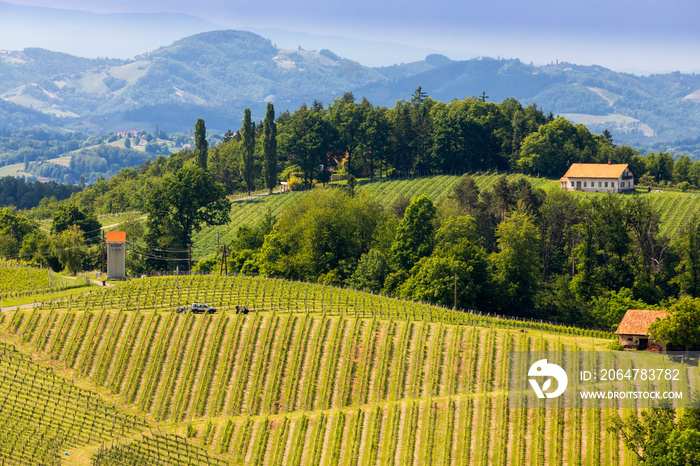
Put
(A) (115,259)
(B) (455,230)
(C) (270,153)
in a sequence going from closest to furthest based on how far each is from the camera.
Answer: (A) (115,259) → (B) (455,230) → (C) (270,153)

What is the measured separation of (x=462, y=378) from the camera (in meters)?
66.6

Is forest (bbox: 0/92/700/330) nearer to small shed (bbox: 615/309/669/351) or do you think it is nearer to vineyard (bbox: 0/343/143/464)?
small shed (bbox: 615/309/669/351)

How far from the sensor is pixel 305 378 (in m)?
69.5

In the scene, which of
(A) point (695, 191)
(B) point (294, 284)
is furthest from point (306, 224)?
(A) point (695, 191)

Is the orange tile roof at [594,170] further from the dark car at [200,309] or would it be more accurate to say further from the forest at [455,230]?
the dark car at [200,309]

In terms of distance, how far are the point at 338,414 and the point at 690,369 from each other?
88.6 ft

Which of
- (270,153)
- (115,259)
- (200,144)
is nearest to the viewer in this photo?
(115,259)

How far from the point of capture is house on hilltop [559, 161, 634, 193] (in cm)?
14975

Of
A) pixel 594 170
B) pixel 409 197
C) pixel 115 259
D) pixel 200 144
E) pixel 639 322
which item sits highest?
pixel 200 144

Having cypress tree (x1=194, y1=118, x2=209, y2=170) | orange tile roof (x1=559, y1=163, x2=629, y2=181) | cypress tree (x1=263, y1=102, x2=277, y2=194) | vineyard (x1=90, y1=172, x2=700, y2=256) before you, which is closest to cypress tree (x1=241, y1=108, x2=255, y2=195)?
cypress tree (x1=263, y1=102, x2=277, y2=194)

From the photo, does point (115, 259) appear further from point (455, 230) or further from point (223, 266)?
point (455, 230)

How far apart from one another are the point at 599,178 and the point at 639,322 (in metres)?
88.7

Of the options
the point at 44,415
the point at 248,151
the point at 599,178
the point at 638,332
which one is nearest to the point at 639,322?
the point at 638,332

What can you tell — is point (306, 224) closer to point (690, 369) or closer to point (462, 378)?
point (462, 378)
